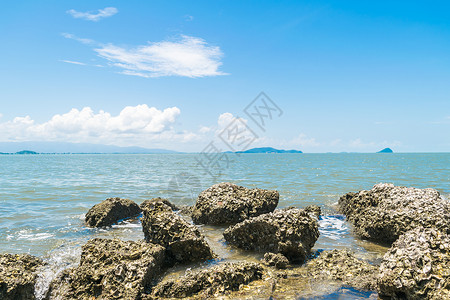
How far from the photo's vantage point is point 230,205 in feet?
43.0

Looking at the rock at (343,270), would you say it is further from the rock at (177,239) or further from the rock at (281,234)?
the rock at (177,239)

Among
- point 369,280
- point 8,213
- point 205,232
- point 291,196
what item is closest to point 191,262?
point 205,232

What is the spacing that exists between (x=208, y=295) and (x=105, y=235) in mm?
6894

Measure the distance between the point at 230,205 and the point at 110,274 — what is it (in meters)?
7.05

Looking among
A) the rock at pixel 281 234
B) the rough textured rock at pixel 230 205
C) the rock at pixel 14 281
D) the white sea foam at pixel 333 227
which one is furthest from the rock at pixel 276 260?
the rock at pixel 14 281

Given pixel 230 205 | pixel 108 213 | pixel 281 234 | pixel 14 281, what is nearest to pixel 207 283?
pixel 281 234

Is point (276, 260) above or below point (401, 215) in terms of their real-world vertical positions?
below

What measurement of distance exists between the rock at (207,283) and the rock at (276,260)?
1022 millimetres

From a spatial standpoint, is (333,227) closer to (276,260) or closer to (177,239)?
(276,260)

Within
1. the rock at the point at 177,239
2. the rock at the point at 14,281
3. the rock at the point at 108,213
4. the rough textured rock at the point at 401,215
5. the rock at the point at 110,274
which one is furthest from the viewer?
the rock at the point at 108,213

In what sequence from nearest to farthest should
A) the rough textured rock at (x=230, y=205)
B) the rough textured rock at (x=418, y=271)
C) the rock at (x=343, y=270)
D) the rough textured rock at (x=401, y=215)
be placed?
the rough textured rock at (x=418, y=271)
the rock at (x=343, y=270)
the rough textured rock at (x=401, y=215)
the rough textured rock at (x=230, y=205)

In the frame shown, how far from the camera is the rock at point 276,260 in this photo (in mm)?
7848

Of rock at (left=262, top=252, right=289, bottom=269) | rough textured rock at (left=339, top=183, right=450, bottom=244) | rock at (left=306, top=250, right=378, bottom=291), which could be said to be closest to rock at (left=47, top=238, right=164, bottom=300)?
rock at (left=262, top=252, right=289, bottom=269)

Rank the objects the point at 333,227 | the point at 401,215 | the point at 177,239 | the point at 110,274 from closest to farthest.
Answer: the point at 110,274, the point at 177,239, the point at 401,215, the point at 333,227
